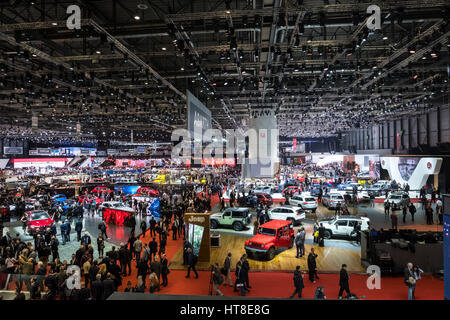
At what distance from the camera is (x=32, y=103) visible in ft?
79.3

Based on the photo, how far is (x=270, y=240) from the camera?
11820 mm

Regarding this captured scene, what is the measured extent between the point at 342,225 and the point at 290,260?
423cm

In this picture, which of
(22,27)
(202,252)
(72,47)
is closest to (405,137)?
(202,252)

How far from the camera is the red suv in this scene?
11.6 meters

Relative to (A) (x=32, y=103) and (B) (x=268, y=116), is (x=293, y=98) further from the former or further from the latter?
(A) (x=32, y=103)

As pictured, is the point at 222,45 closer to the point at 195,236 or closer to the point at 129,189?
the point at 195,236

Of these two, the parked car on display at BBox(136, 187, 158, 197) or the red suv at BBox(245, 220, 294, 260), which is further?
the parked car on display at BBox(136, 187, 158, 197)

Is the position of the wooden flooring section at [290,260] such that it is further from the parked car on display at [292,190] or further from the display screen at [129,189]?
the display screen at [129,189]

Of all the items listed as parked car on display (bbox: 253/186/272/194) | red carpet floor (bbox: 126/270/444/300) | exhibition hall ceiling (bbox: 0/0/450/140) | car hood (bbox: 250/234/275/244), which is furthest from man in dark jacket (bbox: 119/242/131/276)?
parked car on display (bbox: 253/186/272/194)

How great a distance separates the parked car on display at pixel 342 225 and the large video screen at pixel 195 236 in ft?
22.0

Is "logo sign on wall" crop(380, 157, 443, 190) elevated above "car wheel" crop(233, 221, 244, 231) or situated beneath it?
elevated above

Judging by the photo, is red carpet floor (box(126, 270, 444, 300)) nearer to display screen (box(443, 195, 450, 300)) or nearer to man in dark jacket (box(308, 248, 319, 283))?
man in dark jacket (box(308, 248, 319, 283))

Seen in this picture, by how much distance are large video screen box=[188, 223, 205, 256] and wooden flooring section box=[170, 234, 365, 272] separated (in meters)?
0.66
